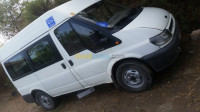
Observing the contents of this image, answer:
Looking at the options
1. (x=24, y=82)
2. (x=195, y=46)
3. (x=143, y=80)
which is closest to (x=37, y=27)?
(x=24, y=82)

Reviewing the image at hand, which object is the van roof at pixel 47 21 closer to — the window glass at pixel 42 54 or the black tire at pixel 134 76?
the window glass at pixel 42 54

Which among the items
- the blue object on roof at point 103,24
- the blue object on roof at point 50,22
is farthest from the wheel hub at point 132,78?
the blue object on roof at point 50,22

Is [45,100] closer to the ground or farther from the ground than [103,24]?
closer to the ground

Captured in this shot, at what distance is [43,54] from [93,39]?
1802 millimetres

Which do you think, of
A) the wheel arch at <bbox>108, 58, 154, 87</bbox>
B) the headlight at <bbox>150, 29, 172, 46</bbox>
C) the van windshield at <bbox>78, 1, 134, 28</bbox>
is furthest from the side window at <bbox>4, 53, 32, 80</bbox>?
the headlight at <bbox>150, 29, 172, 46</bbox>

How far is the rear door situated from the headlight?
7.45 ft

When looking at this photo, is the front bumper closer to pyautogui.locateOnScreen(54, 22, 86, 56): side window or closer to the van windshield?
the van windshield

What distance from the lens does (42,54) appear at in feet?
19.2

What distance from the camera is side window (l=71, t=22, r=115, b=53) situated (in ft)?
Result: 15.2

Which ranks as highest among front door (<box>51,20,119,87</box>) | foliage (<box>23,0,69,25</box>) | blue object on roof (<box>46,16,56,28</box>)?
foliage (<box>23,0,69,25</box>)

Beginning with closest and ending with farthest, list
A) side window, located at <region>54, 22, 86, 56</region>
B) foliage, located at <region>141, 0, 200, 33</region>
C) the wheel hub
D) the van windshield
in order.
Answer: the wheel hub < the van windshield < side window, located at <region>54, 22, 86, 56</region> < foliage, located at <region>141, 0, 200, 33</region>

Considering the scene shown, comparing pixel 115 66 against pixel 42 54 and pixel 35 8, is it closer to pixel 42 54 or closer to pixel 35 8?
pixel 42 54

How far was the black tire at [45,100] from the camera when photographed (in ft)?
22.2

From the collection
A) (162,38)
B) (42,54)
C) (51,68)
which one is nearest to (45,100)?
(51,68)
